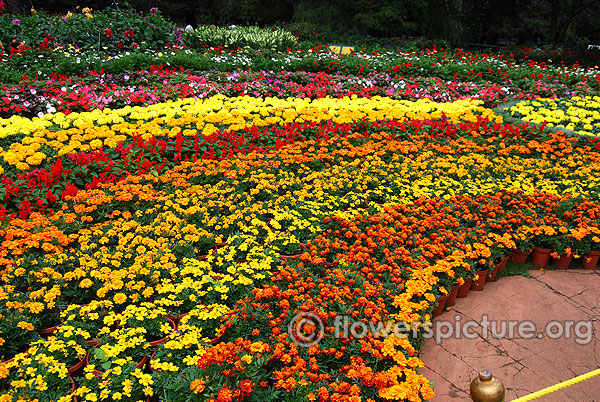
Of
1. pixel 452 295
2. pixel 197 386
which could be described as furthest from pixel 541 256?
pixel 197 386

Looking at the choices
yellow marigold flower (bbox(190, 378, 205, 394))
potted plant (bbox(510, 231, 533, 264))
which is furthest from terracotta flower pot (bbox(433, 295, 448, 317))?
yellow marigold flower (bbox(190, 378, 205, 394))

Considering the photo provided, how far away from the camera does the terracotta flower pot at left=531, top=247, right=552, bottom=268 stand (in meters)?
4.80

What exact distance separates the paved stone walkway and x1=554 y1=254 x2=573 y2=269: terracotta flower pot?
146 mm

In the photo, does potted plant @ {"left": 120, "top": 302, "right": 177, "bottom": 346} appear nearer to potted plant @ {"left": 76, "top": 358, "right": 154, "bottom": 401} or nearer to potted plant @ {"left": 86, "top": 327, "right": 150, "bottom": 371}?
potted plant @ {"left": 86, "top": 327, "right": 150, "bottom": 371}

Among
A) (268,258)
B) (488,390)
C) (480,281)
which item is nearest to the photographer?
(488,390)

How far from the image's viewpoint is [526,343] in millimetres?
3775

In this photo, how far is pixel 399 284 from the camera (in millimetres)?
3789

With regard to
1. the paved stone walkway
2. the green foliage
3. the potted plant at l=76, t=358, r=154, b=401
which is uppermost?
the green foliage

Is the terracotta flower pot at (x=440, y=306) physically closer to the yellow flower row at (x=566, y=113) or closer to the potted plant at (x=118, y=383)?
the potted plant at (x=118, y=383)

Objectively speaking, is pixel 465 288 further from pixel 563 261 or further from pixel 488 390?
pixel 488 390

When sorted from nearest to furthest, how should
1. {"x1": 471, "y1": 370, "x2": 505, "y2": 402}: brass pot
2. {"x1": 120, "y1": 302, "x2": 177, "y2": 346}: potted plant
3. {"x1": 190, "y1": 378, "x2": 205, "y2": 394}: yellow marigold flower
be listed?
{"x1": 471, "y1": 370, "x2": 505, "y2": 402}: brass pot → {"x1": 190, "y1": 378, "x2": 205, "y2": 394}: yellow marigold flower → {"x1": 120, "y1": 302, "x2": 177, "y2": 346}: potted plant

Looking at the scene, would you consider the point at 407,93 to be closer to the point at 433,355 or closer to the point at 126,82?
the point at 126,82

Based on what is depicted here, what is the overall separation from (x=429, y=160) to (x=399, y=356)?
384 centimetres

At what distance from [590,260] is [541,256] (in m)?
0.48
